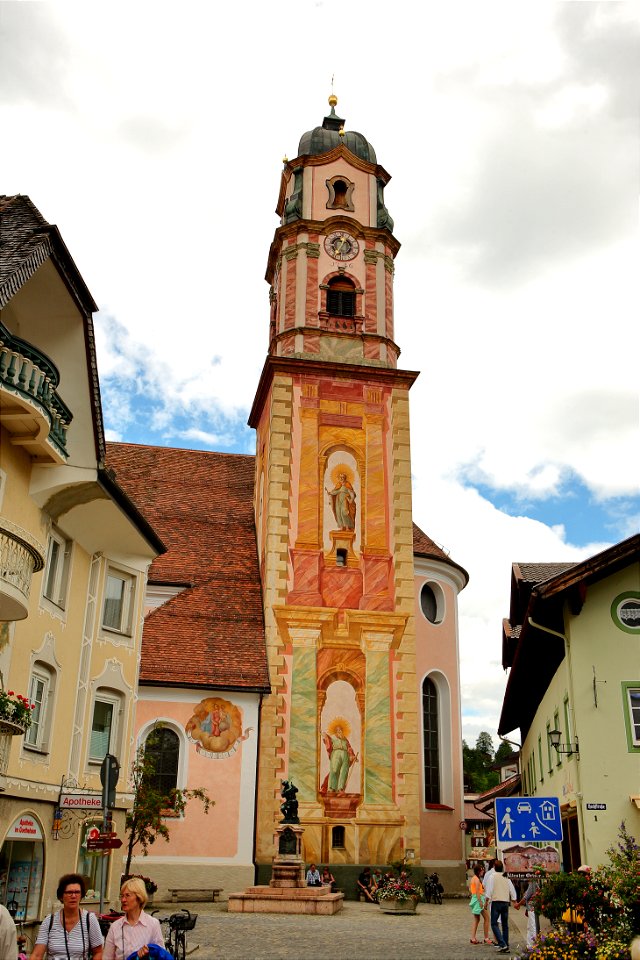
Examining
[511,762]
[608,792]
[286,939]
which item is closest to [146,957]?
[286,939]

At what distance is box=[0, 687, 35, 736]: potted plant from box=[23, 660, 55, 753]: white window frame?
255 centimetres

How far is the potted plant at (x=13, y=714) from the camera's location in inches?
598

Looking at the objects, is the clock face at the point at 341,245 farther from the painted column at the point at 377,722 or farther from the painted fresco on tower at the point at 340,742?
the painted fresco on tower at the point at 340,742

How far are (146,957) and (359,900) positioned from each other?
22.3 metres

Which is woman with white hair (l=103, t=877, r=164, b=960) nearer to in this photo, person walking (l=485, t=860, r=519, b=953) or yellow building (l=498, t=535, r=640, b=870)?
person walking (l=485, t=860, r=519, b=953)

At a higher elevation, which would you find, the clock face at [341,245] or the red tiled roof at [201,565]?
the clock face at [341,245]

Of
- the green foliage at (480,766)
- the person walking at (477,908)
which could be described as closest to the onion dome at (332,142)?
the person walking at (477,908)

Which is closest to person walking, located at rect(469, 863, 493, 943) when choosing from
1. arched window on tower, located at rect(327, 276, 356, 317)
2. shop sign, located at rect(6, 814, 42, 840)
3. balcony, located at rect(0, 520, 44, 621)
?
shop sign, located at rect(6, 814, 42, 840)

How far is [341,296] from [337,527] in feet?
32.2

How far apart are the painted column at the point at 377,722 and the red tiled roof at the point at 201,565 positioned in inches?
142

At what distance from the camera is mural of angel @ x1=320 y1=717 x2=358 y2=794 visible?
30766mm

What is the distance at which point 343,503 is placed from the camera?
34.5 meters

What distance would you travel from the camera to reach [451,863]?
109ft

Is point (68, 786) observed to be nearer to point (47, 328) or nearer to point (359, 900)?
point (47, 328)
